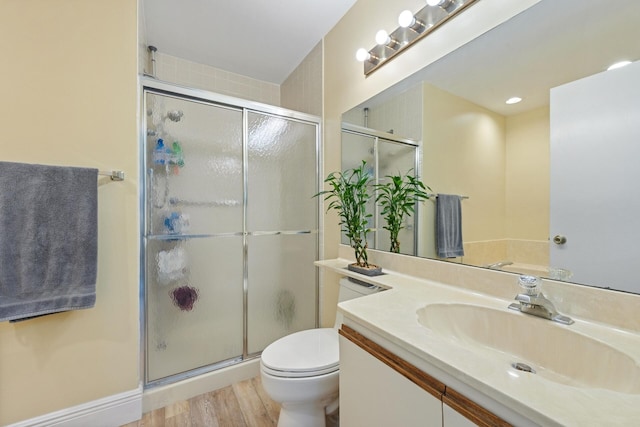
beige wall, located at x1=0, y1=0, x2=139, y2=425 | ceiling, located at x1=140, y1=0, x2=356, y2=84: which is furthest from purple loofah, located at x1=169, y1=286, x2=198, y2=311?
ceiling, located at x1=140, y1=0, x2=356, y2=84

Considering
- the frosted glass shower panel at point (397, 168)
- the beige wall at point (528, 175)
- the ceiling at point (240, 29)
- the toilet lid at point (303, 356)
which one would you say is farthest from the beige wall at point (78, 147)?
the beige wall at point (528, 175)

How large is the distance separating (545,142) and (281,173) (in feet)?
5.10

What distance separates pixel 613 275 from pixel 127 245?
1.98 metres

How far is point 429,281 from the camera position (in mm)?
1189

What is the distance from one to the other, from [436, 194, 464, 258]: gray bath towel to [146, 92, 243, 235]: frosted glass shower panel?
1.28 metres

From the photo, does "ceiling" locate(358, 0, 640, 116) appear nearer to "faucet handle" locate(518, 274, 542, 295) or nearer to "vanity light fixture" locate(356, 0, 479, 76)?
"vanity light fixture" locate(356, 0, 479, 76)

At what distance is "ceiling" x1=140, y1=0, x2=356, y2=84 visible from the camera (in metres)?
1.71

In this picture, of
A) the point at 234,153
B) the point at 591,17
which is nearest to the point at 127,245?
the point at 234,153

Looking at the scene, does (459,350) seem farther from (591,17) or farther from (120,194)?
(120,194)

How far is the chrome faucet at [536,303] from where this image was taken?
29.3 inches

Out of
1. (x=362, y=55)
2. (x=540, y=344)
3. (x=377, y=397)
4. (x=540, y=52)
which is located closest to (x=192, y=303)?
(x=377, y=397)

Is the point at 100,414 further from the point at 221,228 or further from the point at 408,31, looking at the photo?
the point at 408,31

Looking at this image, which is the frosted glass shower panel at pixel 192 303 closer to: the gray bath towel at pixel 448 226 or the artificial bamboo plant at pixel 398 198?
the artificial bamboo plant at pixel 398 198

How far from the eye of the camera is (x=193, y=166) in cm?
168
